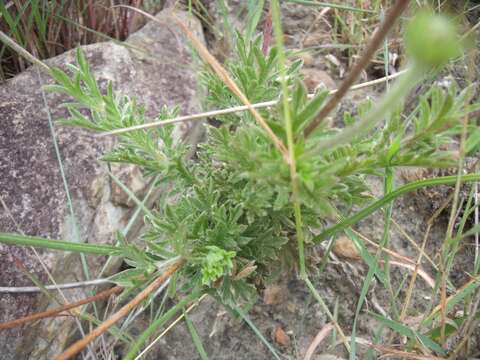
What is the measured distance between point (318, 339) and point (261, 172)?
803mm

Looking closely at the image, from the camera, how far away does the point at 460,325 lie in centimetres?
137

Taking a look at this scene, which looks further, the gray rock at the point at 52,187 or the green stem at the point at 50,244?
the gray rock at the point at 52,187

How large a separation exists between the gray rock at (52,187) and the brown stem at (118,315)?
0.50 meters

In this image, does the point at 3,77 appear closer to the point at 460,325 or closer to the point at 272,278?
the point at 272,278

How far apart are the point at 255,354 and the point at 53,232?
0.84 metres

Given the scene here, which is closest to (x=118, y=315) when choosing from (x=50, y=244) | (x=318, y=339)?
(x=50, y=244)

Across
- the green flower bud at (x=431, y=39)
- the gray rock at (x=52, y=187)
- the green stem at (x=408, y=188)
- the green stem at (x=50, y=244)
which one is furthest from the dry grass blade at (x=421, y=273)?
the green flower bud at (x=431, y=39)

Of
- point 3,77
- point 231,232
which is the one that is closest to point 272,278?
point 231,232

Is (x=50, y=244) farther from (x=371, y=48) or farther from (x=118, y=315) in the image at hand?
(x=371, y=48)

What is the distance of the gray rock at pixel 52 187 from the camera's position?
1.55 meters

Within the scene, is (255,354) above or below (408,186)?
below

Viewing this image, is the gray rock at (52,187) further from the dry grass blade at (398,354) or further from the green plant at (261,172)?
the dry grass blade at (398,354)

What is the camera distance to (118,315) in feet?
3.45

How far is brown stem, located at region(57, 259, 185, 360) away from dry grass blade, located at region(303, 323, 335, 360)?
575 mm
